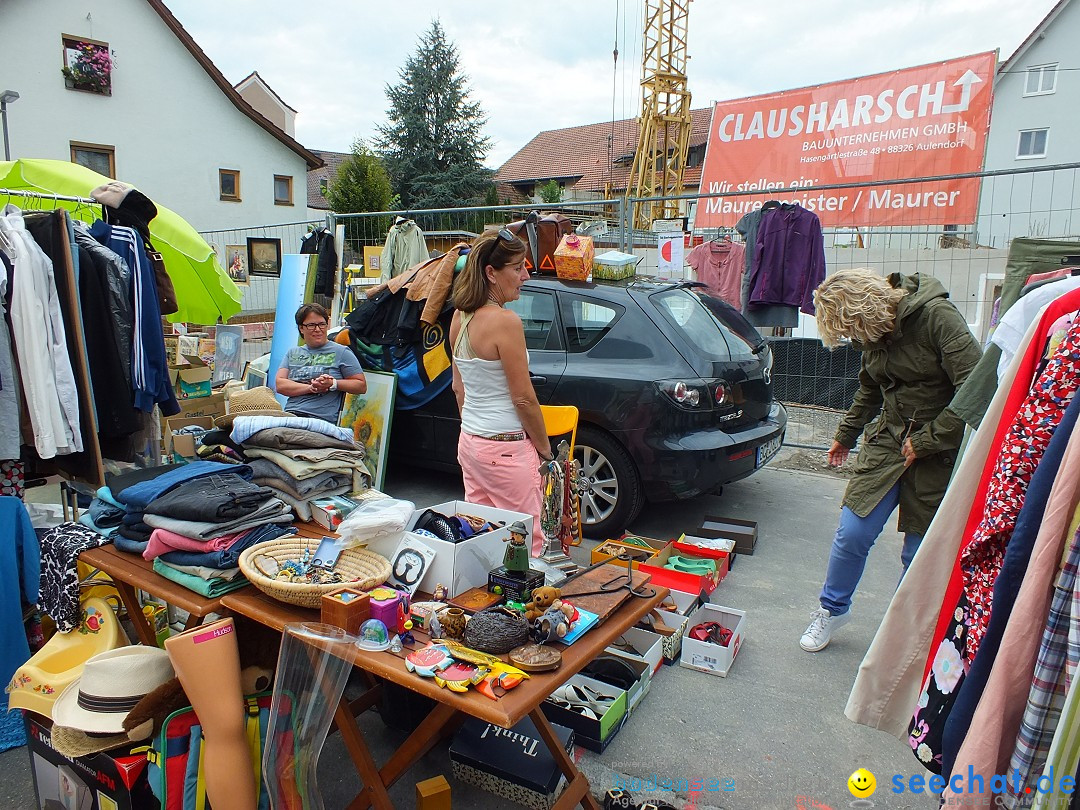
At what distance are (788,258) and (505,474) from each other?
4.28 metres

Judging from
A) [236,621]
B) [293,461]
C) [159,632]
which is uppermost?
[293,461]

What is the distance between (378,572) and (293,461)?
2.26ft

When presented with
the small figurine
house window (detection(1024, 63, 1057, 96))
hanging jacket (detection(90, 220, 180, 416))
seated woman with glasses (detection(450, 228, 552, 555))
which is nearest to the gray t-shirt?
hanging jacket (detection(90, 220, 180, 416))

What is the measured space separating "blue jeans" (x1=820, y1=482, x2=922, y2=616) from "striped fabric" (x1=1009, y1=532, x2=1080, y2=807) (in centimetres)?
182

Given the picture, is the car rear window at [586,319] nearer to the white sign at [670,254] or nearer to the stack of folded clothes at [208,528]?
the white sign at [670,254]

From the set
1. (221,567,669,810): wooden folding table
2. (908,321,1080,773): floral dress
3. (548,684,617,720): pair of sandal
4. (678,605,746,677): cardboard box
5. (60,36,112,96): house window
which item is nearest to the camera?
(908,321,1080,773): floral dress

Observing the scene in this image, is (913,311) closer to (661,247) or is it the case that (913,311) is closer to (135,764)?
(135,764)

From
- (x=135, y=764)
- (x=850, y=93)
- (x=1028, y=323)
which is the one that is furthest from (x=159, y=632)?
(x=850, y=93)

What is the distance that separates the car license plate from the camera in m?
4.72

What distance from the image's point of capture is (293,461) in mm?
2549

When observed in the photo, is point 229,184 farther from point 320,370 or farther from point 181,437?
point 181,437

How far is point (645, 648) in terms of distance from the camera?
3.19 meters

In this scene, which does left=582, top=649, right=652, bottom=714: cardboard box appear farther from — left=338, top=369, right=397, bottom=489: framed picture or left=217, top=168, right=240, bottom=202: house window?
left=217, top=168, right=240, bottom=202: house window

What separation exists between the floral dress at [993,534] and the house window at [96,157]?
21443 millimetres
